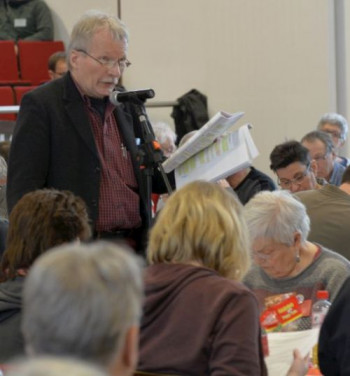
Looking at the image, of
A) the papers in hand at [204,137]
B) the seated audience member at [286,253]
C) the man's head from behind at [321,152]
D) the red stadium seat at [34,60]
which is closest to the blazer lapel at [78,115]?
the papers in hand at [204,137]

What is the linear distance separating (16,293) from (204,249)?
1.78 feet

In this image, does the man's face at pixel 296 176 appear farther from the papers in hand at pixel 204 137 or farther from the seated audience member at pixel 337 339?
the seated audience member at pixel 337 339

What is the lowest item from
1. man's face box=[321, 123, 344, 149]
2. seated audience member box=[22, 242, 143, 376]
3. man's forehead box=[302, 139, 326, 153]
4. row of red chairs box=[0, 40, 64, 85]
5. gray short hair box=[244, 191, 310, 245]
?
man's face box=[321, 123, 344, 149]

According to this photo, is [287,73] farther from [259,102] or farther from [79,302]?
[79,302]

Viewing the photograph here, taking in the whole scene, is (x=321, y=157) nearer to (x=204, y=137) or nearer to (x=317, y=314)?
(x=204, y=137)

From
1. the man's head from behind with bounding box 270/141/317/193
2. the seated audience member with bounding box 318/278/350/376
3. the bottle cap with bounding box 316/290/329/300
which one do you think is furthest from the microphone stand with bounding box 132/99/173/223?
the man's head from behind with bounding box 270/141/317/193

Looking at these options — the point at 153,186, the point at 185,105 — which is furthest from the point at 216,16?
the point at 153,186

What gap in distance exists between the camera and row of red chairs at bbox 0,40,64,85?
10062 millimetres

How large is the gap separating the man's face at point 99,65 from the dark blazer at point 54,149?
0.06m

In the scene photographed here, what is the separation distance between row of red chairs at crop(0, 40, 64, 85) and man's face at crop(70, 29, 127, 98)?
21.7 feet

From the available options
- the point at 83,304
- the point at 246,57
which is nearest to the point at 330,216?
the point at 83,304

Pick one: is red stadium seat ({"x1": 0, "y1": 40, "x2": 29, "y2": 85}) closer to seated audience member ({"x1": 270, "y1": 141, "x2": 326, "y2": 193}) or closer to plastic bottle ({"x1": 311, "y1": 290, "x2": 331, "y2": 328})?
seated audience member ({"x1": 270, "y1": 141, "x2": 326, "y2": 193})

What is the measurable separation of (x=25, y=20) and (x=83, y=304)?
9.34 m

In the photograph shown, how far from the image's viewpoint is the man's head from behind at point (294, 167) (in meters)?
5.32
